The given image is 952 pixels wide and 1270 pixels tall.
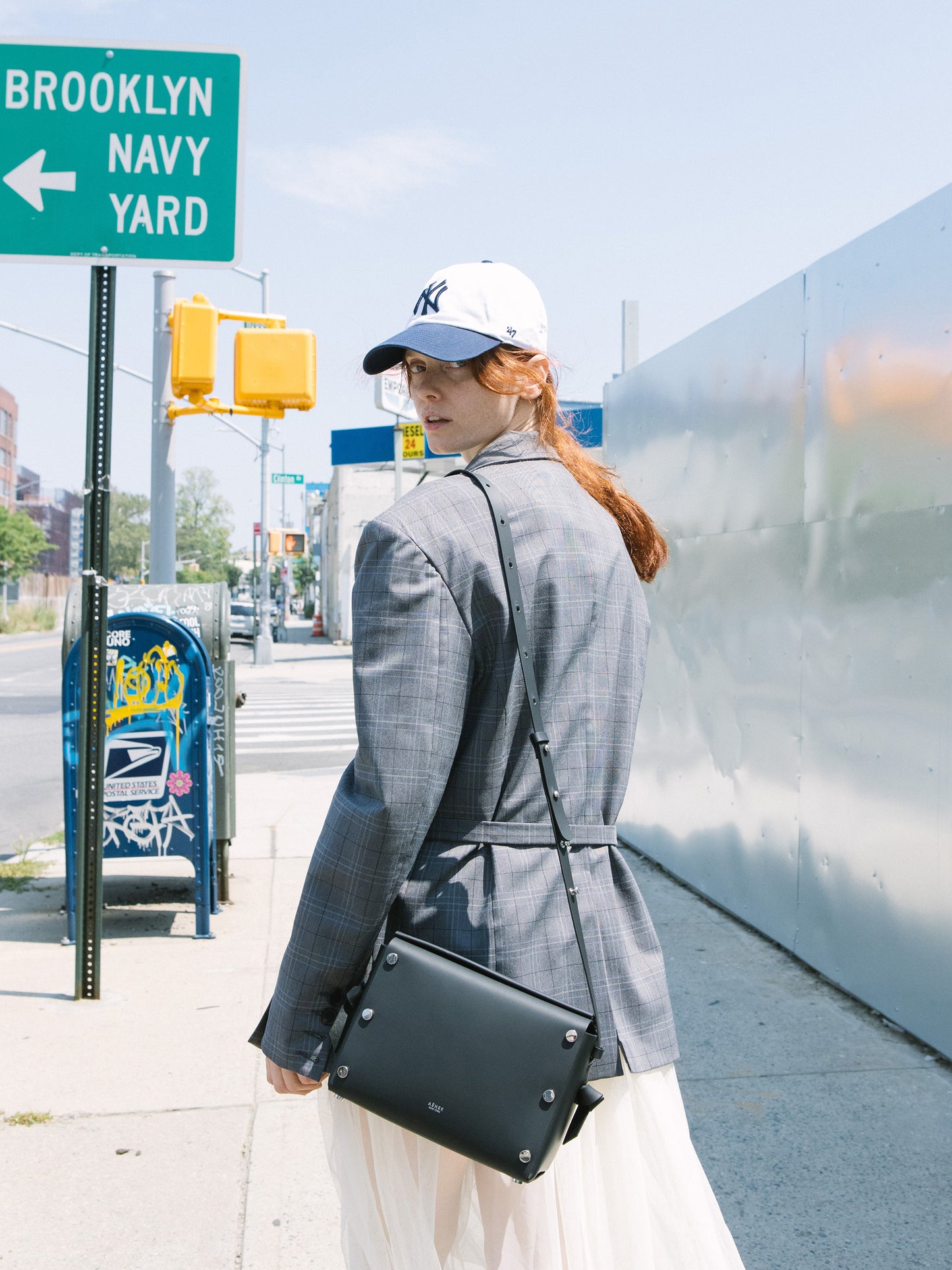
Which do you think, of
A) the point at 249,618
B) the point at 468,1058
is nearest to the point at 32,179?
the point at 468,1058

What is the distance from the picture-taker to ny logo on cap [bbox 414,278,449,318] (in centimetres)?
175

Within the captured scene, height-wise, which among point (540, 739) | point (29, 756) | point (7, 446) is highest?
point (7, 446)

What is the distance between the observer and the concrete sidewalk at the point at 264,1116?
107 inches

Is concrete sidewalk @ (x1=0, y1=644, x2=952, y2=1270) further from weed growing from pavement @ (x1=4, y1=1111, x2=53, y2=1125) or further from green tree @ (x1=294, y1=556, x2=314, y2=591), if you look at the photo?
green tree @ (x1=294, y1=556, x2=314, y2=591)

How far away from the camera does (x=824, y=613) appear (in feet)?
14.3

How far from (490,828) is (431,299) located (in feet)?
2.60

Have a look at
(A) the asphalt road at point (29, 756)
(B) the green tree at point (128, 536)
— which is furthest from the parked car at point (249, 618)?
(B) the green tree at point (128, 536)

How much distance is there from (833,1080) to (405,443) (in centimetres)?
1255

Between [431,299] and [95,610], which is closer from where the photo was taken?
[431,299]

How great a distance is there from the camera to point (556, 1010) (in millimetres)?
1482

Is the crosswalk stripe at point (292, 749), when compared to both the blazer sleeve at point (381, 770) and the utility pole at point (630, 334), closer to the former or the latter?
the utility pole at point (630, 334)

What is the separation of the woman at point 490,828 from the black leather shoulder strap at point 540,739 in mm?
18

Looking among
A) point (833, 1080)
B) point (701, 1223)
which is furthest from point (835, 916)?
point (701, 1223)

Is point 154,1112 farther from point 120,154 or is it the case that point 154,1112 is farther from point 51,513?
point 51,513
